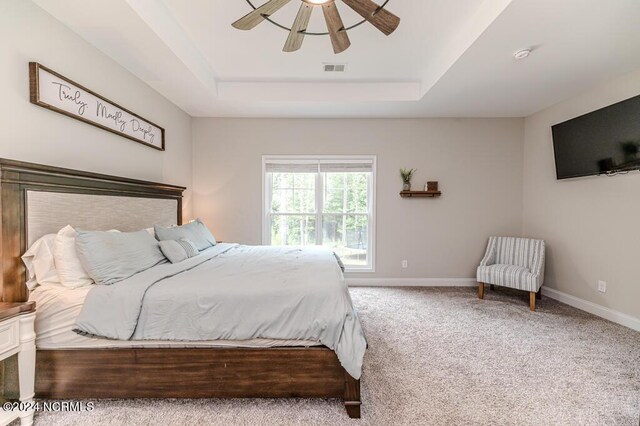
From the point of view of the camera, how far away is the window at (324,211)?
14.8ft

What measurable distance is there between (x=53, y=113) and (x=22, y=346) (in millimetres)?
1598

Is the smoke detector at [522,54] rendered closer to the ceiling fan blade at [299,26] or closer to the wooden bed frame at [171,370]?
the ceiling fan blade at [299,26]

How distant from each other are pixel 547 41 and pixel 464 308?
2.78 metres

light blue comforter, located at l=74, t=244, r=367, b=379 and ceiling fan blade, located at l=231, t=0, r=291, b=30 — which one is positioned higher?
ceiling fan blade, located at l=231, t=0, r=291, b=30

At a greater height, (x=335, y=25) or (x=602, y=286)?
(x=335, y=25)

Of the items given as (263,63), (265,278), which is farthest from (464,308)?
(263,63)

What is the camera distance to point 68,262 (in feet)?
5.97

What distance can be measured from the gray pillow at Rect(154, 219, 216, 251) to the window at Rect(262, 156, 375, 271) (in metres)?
1.18

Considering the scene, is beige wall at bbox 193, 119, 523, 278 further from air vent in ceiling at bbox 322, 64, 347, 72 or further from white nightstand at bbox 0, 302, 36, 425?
white nightstand at bbox 0, 302, 36, 425

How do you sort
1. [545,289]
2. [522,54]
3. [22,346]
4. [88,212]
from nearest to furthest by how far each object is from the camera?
[22,346] → [88,212] → [522,54] → [545,289]

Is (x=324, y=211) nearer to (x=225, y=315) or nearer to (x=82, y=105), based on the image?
(x=225, y=315)

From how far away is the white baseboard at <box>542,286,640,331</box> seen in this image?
113 inches

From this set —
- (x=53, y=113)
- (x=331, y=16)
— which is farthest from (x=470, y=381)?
(x=53, y=113)

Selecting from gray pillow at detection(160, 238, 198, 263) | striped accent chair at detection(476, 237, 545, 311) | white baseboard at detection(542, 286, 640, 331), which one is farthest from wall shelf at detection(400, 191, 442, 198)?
gray pillow at detection(160, 238, 198, 263)
